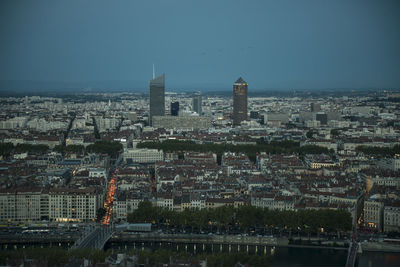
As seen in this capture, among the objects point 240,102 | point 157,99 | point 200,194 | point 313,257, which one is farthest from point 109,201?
point 240,102

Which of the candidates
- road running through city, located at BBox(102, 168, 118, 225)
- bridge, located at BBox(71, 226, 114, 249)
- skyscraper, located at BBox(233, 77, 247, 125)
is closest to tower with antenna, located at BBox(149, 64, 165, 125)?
skyscraper, located at BBox(233, 77, 247, 125)

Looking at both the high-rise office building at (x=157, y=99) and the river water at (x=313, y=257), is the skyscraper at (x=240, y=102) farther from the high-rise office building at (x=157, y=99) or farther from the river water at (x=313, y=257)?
the river water at (x=313, y=257)

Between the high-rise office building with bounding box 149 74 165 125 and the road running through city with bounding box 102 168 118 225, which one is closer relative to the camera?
the road running through city with bounding box 102 168 118 225

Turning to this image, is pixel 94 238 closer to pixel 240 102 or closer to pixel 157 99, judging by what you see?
pixel 157 99

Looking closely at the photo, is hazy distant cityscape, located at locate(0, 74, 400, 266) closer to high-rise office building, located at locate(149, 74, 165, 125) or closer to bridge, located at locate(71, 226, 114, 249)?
bridge, located at locate(71, 226, 114, 249)

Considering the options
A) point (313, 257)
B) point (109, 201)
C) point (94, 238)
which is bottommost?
point (313, 257)

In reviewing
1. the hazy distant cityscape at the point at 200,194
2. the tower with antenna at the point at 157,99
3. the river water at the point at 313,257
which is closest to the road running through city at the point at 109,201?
the hazy distant cityscape at the point at 200,194

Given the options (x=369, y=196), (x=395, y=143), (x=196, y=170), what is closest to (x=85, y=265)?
(x=369, y=196)

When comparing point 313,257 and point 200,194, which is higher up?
point 200,194
